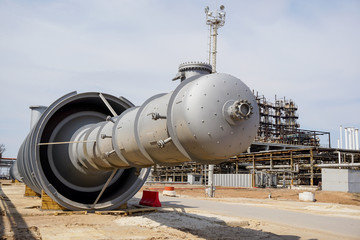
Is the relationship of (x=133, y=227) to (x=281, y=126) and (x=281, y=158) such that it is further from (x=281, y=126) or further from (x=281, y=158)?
(x=281, y=126)

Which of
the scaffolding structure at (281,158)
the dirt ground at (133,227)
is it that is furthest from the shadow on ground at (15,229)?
the scaffolding structure at (281,158)

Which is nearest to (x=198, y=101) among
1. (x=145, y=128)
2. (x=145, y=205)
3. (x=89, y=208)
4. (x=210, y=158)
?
(x=210, y=158)

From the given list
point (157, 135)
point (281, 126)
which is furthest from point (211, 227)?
point (281, 126)

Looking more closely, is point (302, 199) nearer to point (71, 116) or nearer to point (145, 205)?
point (145, 205)

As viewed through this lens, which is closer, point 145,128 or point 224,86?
point 224,86

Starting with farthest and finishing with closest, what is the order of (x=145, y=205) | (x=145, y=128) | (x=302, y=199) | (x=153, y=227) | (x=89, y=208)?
(x=302, y=199)
(x=145, y=205)
(x=89, y=208)
(x=153, y=227)
(x=145, y=128)

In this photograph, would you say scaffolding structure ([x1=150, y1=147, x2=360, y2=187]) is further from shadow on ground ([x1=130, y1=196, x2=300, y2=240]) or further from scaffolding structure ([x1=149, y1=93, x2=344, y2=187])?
shadow on ground ([x1=130, y1=196, x2=300, y2=240])

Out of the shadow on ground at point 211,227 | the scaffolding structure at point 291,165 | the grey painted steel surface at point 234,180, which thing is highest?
the scaffolding structure at point 291,165

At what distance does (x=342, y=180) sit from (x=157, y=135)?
2814cm

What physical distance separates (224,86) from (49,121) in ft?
26.0

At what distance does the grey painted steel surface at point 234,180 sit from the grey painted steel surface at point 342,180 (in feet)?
33.8

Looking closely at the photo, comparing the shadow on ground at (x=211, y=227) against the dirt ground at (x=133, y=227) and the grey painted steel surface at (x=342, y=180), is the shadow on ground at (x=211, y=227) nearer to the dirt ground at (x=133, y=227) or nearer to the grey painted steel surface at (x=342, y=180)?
the dirt ground at (x=133, y=227)

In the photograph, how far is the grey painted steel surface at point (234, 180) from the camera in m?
39.2

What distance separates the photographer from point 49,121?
35.8 feet
